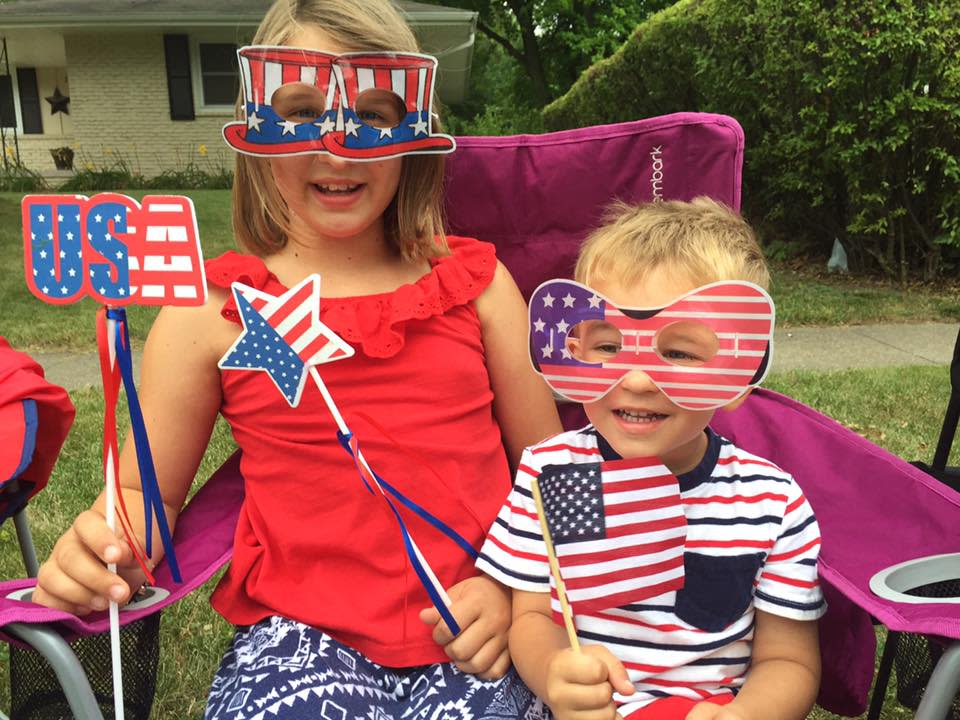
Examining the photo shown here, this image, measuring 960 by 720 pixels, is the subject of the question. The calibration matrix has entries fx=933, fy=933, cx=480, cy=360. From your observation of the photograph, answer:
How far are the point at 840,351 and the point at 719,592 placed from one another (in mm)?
3899

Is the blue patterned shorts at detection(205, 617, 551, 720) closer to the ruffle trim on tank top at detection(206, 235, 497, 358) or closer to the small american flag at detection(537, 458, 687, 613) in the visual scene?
the small american flag at detection(537, 458, 687, 613)

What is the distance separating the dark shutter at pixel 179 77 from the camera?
13.2m

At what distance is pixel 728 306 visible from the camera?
116 cm

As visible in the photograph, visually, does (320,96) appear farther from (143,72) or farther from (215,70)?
(143,72)

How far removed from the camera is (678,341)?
3.96ft

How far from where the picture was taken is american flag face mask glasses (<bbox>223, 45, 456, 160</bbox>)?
1.39 m

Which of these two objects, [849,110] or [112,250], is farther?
[849,110]

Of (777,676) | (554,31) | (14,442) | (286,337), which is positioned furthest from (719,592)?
(554,31)

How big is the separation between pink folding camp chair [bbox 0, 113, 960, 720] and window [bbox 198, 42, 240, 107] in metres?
12.2

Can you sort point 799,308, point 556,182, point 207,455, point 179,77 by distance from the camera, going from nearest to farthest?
1. point 556,182
2. point 207,455
3. point 799,308
4. point 179,77

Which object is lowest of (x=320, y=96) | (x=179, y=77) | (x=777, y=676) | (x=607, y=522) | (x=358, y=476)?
(x=179, y=77)

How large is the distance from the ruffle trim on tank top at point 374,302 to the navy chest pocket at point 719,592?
0.59 metres

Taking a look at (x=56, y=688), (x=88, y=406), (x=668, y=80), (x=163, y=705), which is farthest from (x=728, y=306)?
(x=668, y=80)

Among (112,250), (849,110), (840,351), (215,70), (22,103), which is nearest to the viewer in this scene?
(112,250)
